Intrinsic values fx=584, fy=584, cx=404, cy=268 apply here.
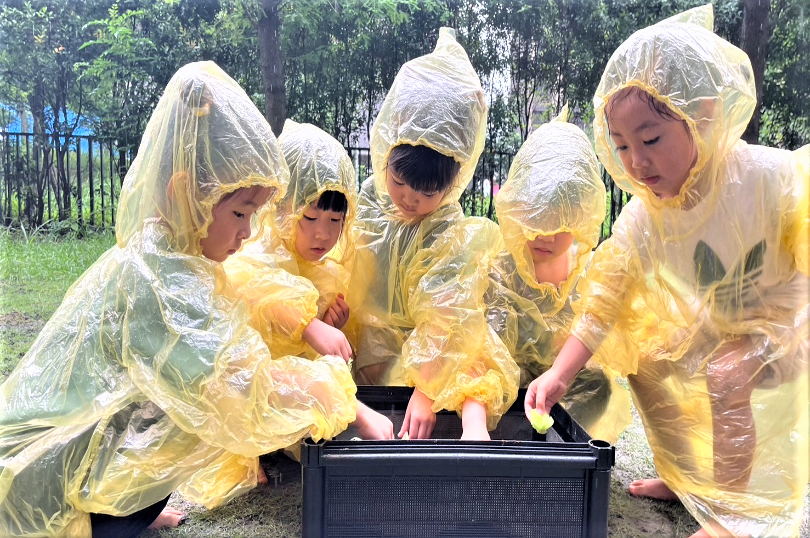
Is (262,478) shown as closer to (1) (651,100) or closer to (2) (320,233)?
(2) (320,233)

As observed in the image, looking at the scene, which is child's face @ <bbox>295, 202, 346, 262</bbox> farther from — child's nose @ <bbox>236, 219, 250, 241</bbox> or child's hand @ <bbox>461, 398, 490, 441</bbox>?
child's hand @ <bbox>461, 398, 490, 441</bbox>

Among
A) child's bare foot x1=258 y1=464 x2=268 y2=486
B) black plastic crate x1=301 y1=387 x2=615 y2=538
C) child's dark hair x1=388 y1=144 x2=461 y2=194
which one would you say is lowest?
child's bare foot x1=258 y1=464 x2=268 y2=486

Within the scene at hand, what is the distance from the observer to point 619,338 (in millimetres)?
1226

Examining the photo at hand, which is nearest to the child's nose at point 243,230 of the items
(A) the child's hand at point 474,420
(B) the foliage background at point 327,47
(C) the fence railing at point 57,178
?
(A) the child's hand at point 474,420

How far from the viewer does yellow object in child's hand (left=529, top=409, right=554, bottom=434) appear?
3.56ft

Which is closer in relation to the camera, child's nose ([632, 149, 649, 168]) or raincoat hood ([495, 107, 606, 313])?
child's nose ([632, 149, 649, 168])

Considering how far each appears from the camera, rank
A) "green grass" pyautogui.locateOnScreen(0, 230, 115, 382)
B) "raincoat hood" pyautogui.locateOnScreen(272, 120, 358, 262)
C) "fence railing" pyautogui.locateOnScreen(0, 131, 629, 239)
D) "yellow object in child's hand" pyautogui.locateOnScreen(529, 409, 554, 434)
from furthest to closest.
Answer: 1. "fence railing" pyautogui.locateOnScreen(0, 131, 629, 239)
2. "green grass" pyautogui.locateOnScreen(0, 230, 115, 382)
3. "raincoat hood" pyautogui.locateOnScreen(272, 120, 358, 262)
4. "yellow object in child's hand" pyautogui.locateOnScreen(529, 409, 554, 434)

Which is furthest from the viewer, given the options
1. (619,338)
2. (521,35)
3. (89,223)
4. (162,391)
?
(89,223)

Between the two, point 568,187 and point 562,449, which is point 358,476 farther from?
point 568,187

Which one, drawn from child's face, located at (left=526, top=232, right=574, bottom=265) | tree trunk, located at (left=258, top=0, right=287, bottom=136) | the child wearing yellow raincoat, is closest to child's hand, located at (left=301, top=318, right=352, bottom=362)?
the child wearing yellow raincoat

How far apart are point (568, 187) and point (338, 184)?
19.6 inches

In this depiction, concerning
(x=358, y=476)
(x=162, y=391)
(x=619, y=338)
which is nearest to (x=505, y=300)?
(x=619, y=338)

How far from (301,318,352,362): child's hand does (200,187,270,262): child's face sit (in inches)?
9.8

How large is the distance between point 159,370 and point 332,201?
57 cm
